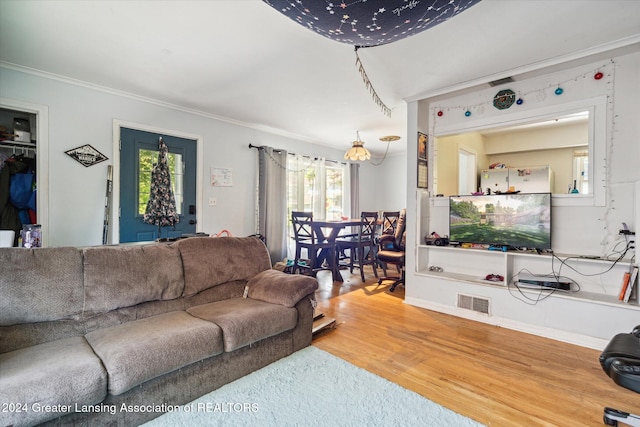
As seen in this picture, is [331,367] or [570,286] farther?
[570,286]

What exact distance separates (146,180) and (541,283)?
446 cm

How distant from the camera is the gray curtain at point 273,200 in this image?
5.05m

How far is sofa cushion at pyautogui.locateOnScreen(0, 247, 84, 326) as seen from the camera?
1.63 meters

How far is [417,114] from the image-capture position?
3.63 meters

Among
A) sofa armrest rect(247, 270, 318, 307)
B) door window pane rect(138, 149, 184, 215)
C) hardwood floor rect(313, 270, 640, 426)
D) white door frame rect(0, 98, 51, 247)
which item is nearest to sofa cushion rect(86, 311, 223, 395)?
sofa armrest rect(247, 270, 318, 307)

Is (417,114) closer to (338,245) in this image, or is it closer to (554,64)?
(554,64)

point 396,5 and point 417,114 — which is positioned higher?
point 417,114

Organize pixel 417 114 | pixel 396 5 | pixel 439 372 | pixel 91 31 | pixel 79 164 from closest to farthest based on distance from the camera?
1. pixel 396 5
2. pixel 439 372
3. pixel 91 31
4. pixel 79 164
5. pixel 417 114

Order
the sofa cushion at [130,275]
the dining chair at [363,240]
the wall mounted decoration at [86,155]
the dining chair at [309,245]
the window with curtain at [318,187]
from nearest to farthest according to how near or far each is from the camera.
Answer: the sofa cushion at [130,275] < the wall mounted decoration at [86,155] < the dining chair at [309,245] < the dining chair at [363,240] < the window with curtain at [318,187]

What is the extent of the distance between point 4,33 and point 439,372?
412 cm

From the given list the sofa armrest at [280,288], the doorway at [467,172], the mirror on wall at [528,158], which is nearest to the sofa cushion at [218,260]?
the sofa armrest at [280,288]

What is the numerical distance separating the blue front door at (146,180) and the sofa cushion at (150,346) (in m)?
1.88

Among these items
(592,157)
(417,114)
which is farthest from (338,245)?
(592,157)

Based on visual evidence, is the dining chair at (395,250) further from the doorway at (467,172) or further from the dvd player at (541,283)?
the doorway at (467,172)
